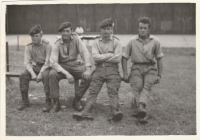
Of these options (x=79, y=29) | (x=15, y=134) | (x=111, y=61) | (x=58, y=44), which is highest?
(x=79, y=29)

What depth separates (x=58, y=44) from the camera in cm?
411

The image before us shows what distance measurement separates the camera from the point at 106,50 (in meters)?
3.91

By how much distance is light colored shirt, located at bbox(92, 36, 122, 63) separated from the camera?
3818 millimetres

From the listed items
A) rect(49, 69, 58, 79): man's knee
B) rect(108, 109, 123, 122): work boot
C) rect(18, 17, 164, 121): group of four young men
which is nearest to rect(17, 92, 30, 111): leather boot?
rect(18, 17, 164, 121): group of four young men

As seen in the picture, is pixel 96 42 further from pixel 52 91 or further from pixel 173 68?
pixel 173 68

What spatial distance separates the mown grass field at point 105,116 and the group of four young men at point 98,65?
0.49ft

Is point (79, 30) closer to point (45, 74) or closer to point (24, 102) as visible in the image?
point (24, 102)

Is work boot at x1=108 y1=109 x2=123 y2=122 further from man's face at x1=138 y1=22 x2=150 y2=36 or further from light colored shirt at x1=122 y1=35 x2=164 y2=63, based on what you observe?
man's face at x1=138 y1=22 x2=150 y2=36

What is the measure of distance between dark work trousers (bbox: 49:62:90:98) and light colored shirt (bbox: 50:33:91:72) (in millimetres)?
90

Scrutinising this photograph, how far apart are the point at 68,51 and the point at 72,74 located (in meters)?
0.35

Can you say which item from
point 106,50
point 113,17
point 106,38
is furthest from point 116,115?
point 113,17

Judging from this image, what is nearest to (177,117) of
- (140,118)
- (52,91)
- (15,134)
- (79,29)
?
(140,118)

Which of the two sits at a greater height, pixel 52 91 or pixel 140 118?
pixel 52 91

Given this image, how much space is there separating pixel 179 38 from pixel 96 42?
9205 millimetres
